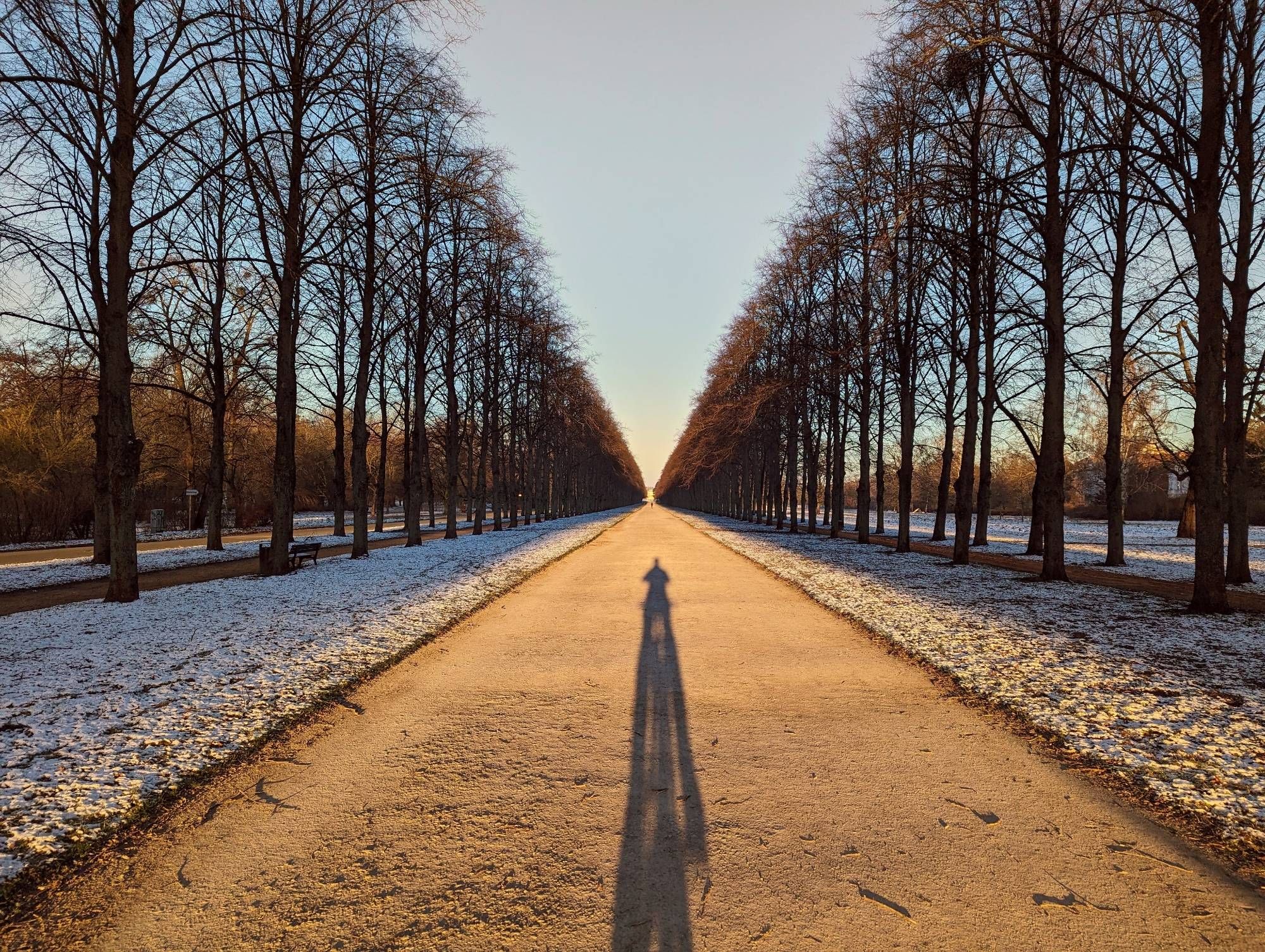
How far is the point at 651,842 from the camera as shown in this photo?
307 centimetres

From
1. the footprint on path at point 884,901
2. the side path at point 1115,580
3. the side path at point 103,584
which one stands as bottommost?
the side path at point 103,584

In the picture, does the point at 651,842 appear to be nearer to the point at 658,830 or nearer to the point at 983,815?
the point at 658,830

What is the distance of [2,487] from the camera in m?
24.1

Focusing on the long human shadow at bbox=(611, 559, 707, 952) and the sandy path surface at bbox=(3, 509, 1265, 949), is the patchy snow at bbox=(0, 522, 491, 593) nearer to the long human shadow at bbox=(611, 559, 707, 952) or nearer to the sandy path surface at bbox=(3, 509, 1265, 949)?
the sandy path surface at bbox=(3, 509, 1265, 949)

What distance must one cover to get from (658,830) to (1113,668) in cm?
579

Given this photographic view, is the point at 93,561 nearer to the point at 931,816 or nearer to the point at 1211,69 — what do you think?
the point at 931,816

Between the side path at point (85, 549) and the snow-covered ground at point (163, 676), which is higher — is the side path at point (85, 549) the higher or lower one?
the lower one

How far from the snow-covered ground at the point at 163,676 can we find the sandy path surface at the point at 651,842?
46cm

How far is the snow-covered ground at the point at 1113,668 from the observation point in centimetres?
388

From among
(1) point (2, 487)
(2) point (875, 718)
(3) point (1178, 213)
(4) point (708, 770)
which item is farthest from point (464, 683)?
(1) point (2, 487)

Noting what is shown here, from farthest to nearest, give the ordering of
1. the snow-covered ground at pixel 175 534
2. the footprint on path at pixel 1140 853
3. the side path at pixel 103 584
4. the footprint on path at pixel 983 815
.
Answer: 1. the snow-covered ground at pixel 175 534
2. the side path at pixel 103 584
3. the footprint on path at pixel 983 815
4. the footprint on path at pixel 1140 853

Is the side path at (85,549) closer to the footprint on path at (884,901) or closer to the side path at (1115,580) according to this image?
the footprint on path at (884,901)

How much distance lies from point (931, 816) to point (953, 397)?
72.1 feet

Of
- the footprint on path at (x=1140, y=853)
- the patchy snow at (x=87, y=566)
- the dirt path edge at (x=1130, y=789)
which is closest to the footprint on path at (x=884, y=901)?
the footprint on path at (x=1140, y=853)
